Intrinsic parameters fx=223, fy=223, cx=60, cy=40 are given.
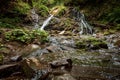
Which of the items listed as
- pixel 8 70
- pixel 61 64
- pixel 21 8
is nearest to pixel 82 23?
pixel 21 8

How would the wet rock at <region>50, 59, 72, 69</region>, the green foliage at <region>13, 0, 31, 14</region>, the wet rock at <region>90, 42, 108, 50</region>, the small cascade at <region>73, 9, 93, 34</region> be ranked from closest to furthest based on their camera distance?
the wet rock at <region>50, 59, 72, 69</region> → the wet rock at <region>90, 42, 108, 50</region> → the small cascade at <region>73, 9, 93, 34</region> → the green foliage at <region>13, 0, 31, 14</region>

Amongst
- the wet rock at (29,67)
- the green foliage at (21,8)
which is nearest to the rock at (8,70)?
the wet rock at (29,67)

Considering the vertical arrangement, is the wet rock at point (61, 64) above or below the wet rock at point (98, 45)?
above

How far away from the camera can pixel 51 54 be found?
28.2 feet

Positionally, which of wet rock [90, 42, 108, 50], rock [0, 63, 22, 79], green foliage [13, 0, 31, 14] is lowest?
wet rock [90, 42, 108, 50]

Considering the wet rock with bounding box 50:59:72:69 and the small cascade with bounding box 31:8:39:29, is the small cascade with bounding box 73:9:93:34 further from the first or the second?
the wet rock with bounding box 50:59:72:69

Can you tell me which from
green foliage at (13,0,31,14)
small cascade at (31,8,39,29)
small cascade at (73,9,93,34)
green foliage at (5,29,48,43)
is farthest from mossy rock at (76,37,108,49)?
green foliage at (13,0,31,14)

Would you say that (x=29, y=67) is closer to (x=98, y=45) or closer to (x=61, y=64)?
(x=61, y=64)

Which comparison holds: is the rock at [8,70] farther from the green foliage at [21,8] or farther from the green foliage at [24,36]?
the green foliage at [21,8]

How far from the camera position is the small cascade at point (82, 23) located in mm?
15276

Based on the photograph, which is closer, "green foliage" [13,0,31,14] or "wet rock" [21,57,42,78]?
"wet rock" [21,57,42,78]

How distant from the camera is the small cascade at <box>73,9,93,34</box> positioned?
15276 mm

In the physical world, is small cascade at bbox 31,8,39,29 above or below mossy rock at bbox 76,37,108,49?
above

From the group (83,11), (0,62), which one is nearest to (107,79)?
(0,62)
